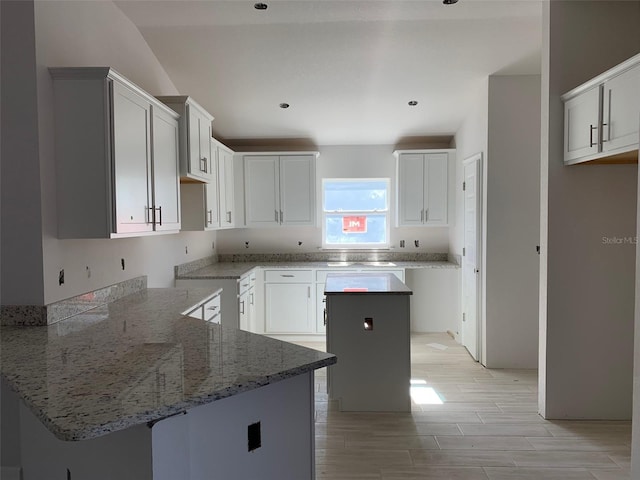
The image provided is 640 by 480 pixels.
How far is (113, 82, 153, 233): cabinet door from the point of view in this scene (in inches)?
96.8

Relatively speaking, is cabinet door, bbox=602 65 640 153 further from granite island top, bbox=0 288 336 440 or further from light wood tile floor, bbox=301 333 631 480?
granite island top, bbox=0 288 336 440

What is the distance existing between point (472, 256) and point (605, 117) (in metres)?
2.25

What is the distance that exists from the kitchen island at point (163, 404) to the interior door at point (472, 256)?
3.14 metres

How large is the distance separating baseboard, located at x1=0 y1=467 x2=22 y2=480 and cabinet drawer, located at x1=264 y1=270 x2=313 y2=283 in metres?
3.48

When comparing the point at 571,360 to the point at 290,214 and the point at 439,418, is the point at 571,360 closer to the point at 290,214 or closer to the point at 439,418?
the point at 439,418

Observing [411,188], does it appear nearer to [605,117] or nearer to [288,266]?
[288,266]

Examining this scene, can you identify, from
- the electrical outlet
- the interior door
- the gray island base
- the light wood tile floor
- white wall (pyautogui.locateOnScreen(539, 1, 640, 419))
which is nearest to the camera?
the electrical outlet

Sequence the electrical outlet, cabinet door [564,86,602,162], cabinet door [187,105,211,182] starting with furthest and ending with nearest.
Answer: cabinet door [187,105,211,182], cabinet door [564,86,602,162], the electrical outlet

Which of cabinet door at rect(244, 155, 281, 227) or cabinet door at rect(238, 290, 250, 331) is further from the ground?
cabinet door at rect(244, 155, 281, 227)

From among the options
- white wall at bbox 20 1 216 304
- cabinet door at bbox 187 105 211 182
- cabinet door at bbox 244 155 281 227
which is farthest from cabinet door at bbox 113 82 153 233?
cabinet door at bbox 244 155 281 227

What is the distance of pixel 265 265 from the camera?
5.62 m

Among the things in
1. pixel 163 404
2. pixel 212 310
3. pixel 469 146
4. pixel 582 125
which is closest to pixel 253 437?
pixel 163 404

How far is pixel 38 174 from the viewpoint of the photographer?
7.50 feet

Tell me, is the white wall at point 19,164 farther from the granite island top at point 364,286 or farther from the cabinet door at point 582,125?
the cabinet door at point 582,125
